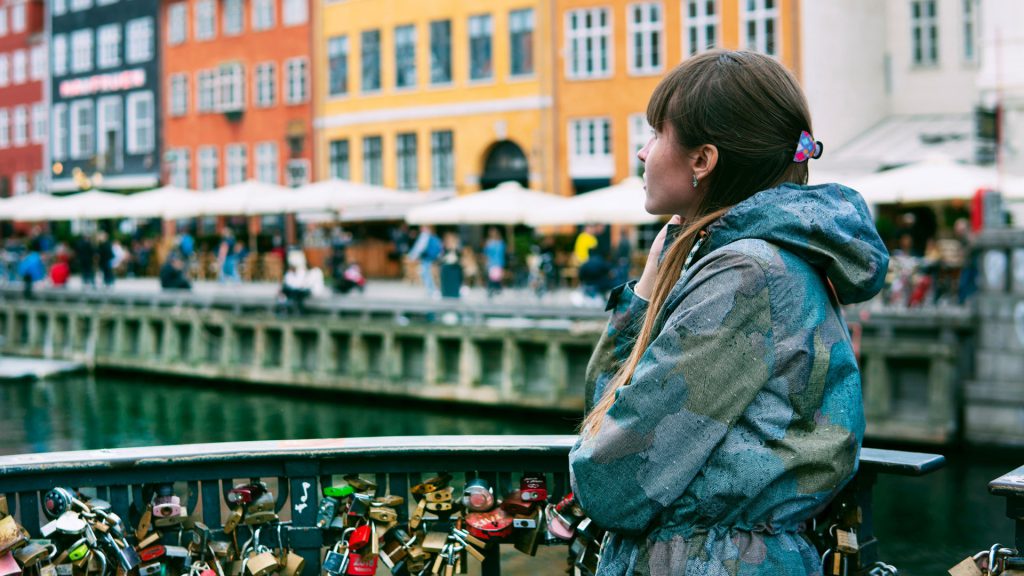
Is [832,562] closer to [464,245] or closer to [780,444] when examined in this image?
[780,444]

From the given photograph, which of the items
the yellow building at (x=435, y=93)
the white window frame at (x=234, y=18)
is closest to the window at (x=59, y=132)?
the white window frame at (x=234, y=18)

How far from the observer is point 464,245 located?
3397 centimetres

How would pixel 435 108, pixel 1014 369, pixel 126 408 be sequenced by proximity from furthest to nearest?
pixel 435 108, pixel 126 408, pixel 1014 369

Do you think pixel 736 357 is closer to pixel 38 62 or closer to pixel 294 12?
pixel 294 12

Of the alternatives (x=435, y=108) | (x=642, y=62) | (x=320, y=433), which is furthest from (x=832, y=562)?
(x=435, y=108)

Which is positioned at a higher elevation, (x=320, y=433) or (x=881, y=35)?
(x=881, y=35)

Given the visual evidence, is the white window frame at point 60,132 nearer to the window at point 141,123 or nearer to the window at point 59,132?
the window at point 59,132

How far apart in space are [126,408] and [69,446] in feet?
12.2

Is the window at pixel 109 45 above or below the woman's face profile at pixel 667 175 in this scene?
above

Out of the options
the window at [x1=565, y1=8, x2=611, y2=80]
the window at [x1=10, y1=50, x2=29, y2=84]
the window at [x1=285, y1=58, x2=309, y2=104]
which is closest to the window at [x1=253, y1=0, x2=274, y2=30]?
the window at [x1=285, y1=58, x2=309, y2=104]

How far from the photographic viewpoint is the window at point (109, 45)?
47.4m

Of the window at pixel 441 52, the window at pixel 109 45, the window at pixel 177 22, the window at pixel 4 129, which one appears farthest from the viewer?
the window at pixel 4 129

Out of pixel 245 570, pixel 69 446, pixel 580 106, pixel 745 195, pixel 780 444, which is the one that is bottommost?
pixel 69 446

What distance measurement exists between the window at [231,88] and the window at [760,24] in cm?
1831
